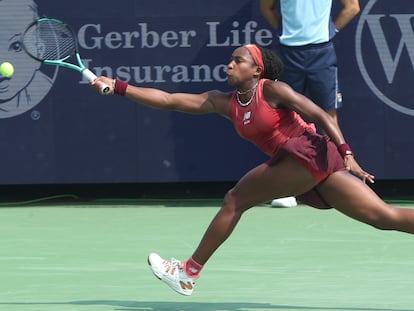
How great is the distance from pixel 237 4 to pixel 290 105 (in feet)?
11.9

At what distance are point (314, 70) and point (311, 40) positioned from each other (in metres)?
0.22

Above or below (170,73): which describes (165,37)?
above

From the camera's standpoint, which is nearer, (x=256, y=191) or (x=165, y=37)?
(x=256, y=191)

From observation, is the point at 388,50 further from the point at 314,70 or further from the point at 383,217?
the point at 383,217

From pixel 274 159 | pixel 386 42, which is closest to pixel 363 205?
pixel 274 159

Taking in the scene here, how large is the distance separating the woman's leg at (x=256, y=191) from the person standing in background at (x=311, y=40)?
3137 mm

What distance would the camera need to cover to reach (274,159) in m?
5.68

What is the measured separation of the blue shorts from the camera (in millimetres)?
8695

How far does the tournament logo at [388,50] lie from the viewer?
8.99 meters

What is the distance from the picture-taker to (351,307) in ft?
18.2

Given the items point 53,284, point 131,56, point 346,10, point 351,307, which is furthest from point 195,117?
point 351,307

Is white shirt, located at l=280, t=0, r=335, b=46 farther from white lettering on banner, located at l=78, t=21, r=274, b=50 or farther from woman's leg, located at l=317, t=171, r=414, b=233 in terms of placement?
woman's leg, located at l=317, t=171, r=414, b=233

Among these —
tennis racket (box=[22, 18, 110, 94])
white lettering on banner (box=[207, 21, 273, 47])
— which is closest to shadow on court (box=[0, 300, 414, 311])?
tennis racket (box=[22, 18, 110, 94])

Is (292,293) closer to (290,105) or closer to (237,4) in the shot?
(290,105)
